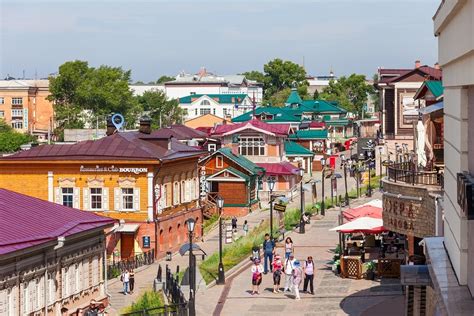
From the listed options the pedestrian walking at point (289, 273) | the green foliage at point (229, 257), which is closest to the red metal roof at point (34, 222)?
the green foliage at point (229, 257)

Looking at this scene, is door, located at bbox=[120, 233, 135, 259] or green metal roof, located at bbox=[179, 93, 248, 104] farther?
green metal roof, located at bbox=[179, 93, 248, 104]

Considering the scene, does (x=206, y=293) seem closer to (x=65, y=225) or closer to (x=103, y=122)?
(x=65, y=225)

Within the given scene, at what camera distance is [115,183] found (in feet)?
184

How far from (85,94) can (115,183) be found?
89.6 metres

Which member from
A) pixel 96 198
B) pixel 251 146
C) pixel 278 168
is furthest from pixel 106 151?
pixel 251 146

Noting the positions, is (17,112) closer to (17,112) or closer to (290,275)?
(17,112)

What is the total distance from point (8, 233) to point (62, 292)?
4087 millimetres

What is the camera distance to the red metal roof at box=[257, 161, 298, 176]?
85.2 m

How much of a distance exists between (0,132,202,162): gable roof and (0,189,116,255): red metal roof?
695 inches

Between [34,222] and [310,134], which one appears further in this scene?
[310,134]

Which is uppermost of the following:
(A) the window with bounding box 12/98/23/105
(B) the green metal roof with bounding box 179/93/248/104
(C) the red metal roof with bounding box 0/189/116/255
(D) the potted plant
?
(B) the green metal roof with bounding box 179/93/248/104

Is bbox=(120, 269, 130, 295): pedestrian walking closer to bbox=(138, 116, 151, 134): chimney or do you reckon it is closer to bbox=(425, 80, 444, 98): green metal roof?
bbox=(425, 80, 444, 98): green metal roof

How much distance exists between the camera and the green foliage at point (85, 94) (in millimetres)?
144750

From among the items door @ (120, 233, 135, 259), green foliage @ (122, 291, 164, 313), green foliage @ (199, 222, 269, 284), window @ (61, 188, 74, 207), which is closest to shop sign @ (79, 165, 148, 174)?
window @ (61, 188, 74, 207)
